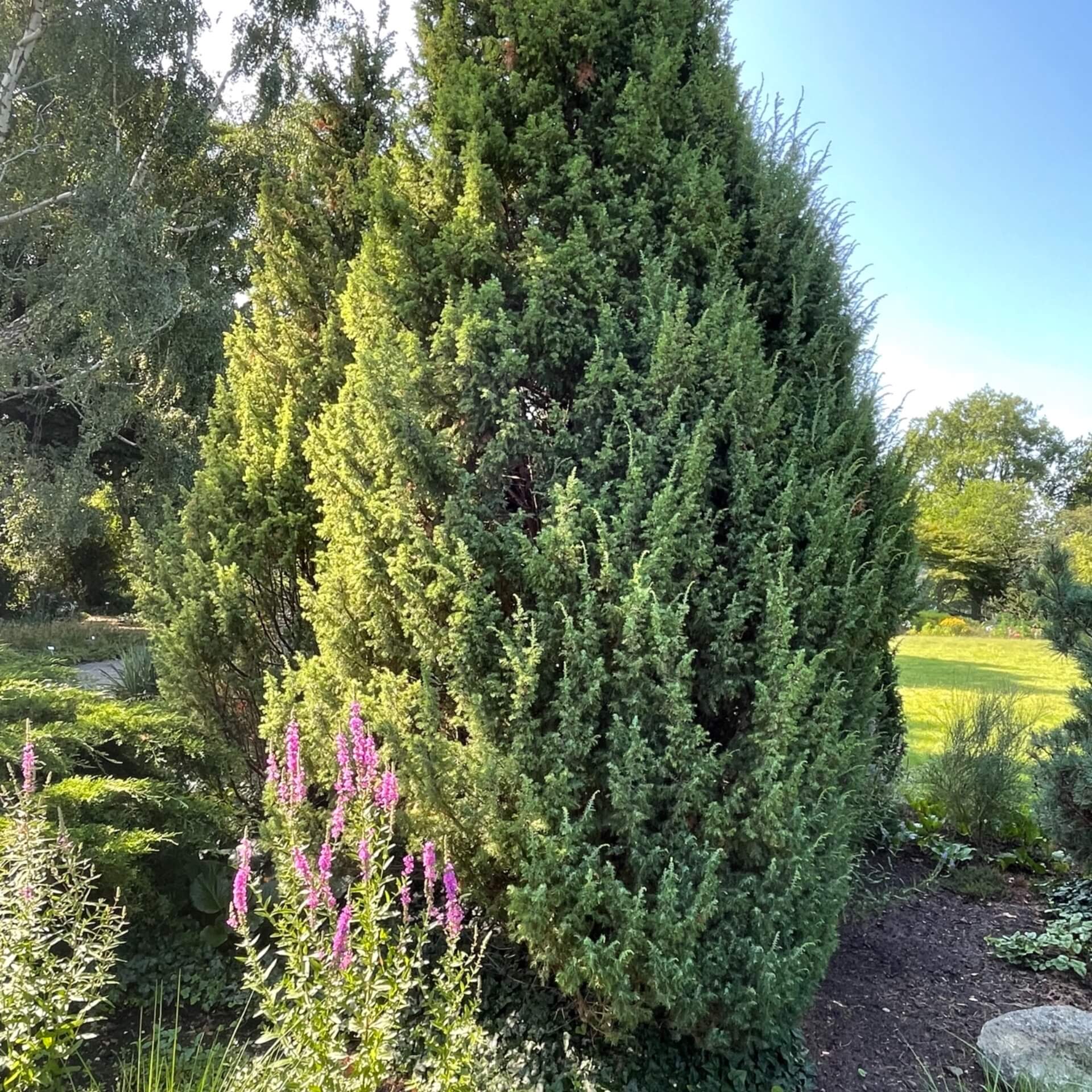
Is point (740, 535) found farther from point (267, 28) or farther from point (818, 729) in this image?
point (267, 28)

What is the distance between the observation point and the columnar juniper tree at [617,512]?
6.35 ft

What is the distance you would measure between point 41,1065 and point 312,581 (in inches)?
75.5

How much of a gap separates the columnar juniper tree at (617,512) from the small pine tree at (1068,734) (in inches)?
38.0

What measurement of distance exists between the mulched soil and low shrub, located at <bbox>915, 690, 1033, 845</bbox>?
1.77 ft

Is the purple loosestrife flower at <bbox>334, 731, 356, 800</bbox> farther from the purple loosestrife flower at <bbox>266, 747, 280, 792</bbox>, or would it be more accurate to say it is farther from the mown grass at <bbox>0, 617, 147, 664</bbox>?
the mown grass at <bbox>0, 617, 147, 664</bbox>

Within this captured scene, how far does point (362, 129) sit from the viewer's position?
3.65m

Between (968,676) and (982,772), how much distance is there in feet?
24.6

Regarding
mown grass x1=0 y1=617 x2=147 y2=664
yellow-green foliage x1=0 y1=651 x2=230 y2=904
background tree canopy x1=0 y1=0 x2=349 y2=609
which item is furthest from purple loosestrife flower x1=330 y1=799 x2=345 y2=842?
mown grass x1=0 y1=617 x2=147 y2=664

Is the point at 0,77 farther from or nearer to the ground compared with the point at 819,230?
farther from the ground

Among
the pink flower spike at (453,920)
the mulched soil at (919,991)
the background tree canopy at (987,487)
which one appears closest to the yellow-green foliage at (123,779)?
the pink flower spike at (453,920)

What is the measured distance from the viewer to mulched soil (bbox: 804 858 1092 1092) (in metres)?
2.34

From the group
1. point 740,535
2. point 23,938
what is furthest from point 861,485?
point 23,938

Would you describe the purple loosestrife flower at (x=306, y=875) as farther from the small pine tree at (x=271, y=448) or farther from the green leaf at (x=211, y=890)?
the small pine tree at (x=271, y=448)

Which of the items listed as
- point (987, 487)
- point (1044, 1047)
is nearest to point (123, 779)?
point (1044, 1047)
